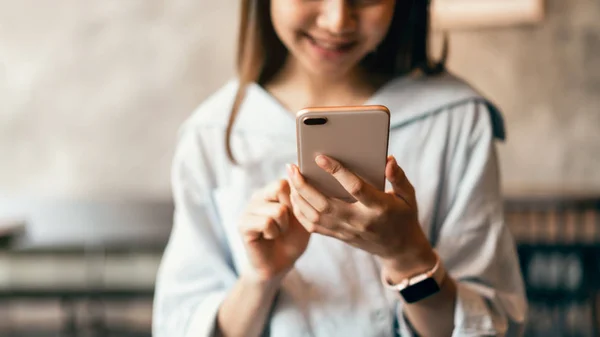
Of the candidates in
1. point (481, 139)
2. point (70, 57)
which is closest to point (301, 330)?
point (481, 139)

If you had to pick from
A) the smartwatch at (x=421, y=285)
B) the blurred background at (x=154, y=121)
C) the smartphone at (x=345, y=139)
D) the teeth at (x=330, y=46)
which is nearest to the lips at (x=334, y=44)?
the teeth at (x=330, y=46)

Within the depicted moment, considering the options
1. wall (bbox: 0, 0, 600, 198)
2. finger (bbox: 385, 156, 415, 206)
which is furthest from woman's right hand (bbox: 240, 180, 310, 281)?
wall (bbox: 0, 0, 600, 198)

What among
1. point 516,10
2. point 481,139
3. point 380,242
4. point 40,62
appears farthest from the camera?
point 40,62

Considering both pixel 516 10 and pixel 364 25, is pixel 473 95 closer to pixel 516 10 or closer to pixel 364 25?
pixel 364 25

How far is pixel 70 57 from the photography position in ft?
5.39

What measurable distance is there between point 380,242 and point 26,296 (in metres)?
1.53

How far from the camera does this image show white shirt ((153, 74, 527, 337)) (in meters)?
0.61

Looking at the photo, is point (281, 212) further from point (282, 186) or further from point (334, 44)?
point (334, 44)

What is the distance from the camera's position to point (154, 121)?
1.66 meters

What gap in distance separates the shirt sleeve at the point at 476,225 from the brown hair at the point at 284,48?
9 centimetres

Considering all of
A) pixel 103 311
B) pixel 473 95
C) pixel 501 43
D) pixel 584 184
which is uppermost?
pixel 473 95

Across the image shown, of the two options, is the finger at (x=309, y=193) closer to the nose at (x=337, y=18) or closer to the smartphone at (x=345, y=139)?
the smartphone at (x=345, y=139)

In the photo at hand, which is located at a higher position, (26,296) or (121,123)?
(121,123)

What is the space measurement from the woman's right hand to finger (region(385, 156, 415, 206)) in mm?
108
